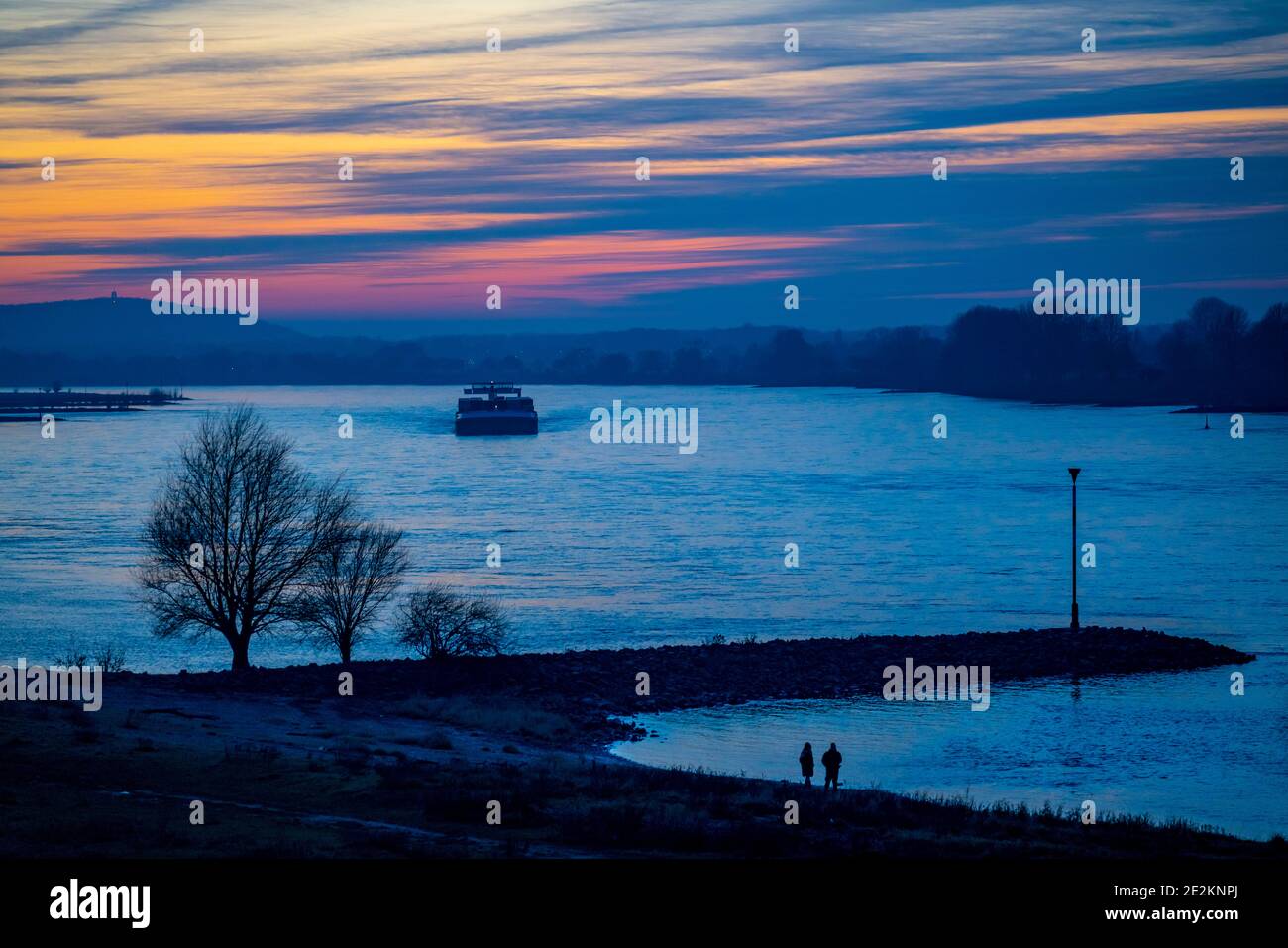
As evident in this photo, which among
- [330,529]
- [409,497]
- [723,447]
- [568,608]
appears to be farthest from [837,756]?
[723,447]

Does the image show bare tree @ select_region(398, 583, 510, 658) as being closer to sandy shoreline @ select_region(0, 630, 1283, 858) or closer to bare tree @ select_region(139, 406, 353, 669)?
sandy shoreline @ select_region(0, 630, 1283, 858)

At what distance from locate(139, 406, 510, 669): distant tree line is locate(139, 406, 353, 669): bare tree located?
4cm

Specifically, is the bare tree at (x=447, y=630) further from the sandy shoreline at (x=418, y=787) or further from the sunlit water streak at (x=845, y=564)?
the sunlit water streak at (x=845, y=564)

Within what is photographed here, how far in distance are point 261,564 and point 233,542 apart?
102 cm

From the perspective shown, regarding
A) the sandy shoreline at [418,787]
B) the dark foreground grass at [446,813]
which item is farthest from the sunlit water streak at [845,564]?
the dark foreground grass at [446,813]

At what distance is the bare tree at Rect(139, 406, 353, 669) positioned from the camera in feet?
A: 119

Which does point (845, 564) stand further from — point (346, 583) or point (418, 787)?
point (418, 787)

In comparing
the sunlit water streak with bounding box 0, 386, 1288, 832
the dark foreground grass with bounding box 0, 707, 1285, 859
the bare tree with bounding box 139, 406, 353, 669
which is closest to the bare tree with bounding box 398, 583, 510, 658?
the bare tree with bounding box 139, 406, 353, 669

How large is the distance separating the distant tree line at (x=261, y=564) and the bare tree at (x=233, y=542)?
0.04 metres

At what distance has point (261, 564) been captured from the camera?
36625mm

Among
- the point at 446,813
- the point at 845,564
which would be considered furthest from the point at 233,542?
the point at 845,564
